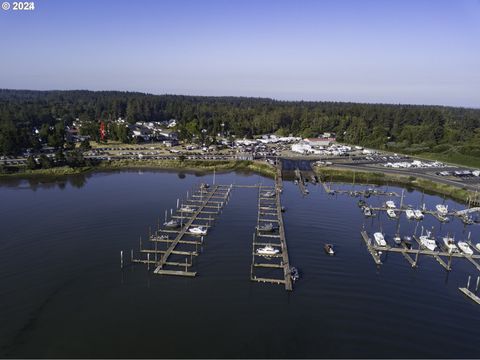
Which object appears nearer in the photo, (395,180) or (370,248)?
(370,248)

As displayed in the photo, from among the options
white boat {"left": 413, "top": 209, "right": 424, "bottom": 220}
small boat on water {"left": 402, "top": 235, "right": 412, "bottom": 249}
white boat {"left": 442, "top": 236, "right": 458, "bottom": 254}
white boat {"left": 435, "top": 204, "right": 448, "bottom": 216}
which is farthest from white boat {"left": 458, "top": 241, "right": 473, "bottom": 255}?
white boat {"left": 435, "top": 204, "right": 448, "bottom": 216}

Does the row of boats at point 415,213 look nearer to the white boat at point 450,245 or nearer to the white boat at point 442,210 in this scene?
the white boat at point 442,210

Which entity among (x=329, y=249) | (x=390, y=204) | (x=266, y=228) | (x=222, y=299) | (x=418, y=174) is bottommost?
(x=222, y=299)

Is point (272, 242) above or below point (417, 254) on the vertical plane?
below

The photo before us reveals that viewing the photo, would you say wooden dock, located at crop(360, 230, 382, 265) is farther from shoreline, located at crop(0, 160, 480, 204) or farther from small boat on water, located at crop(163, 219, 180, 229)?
shoreline, located at crop(0, 160, 480, 204)

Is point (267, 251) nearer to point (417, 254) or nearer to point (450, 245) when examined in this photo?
point (417, 254)

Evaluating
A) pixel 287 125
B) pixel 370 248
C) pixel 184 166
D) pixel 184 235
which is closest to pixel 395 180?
pixel 370 248

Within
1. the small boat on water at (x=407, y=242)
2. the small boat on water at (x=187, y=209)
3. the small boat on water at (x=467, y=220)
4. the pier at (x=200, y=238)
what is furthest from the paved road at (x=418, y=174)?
the small boat on water at (x=187, y=209)
